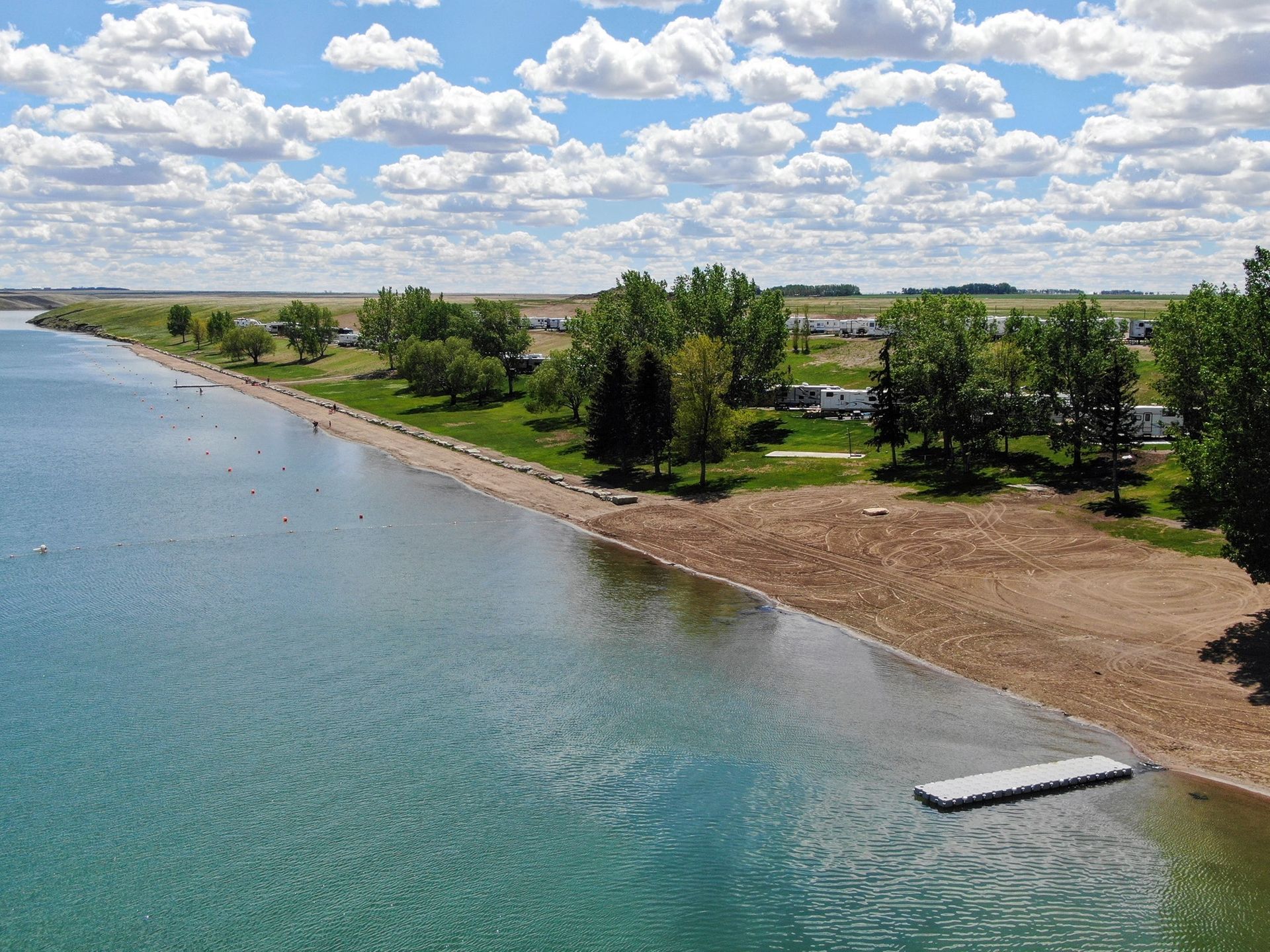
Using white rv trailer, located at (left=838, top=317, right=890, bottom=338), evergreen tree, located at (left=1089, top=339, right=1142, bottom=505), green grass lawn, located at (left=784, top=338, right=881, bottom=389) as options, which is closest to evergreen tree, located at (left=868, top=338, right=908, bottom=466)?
evergreen tree, located at (left=1089, top=339, right=1142, bottom=505)

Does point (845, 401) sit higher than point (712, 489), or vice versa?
point (845, 401)

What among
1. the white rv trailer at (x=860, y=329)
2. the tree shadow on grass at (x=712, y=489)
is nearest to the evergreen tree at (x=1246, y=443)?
the tree shadow on grass at (x=712, y=489)

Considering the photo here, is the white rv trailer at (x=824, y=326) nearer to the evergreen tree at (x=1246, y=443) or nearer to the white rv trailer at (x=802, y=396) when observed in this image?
the white rv trailer at (x=802, y=396)

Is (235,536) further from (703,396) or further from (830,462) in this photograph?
(830,462)

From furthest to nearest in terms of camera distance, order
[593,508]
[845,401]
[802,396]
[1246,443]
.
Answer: [802,396]
[845,401]
[593,508]
[1246,443]

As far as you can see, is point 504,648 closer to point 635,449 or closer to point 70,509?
point 635,449

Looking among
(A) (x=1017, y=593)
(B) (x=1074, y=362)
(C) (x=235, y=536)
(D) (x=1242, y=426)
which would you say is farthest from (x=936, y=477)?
(C) (x=235, y=536)

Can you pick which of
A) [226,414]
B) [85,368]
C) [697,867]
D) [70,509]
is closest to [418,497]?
[70,509]
